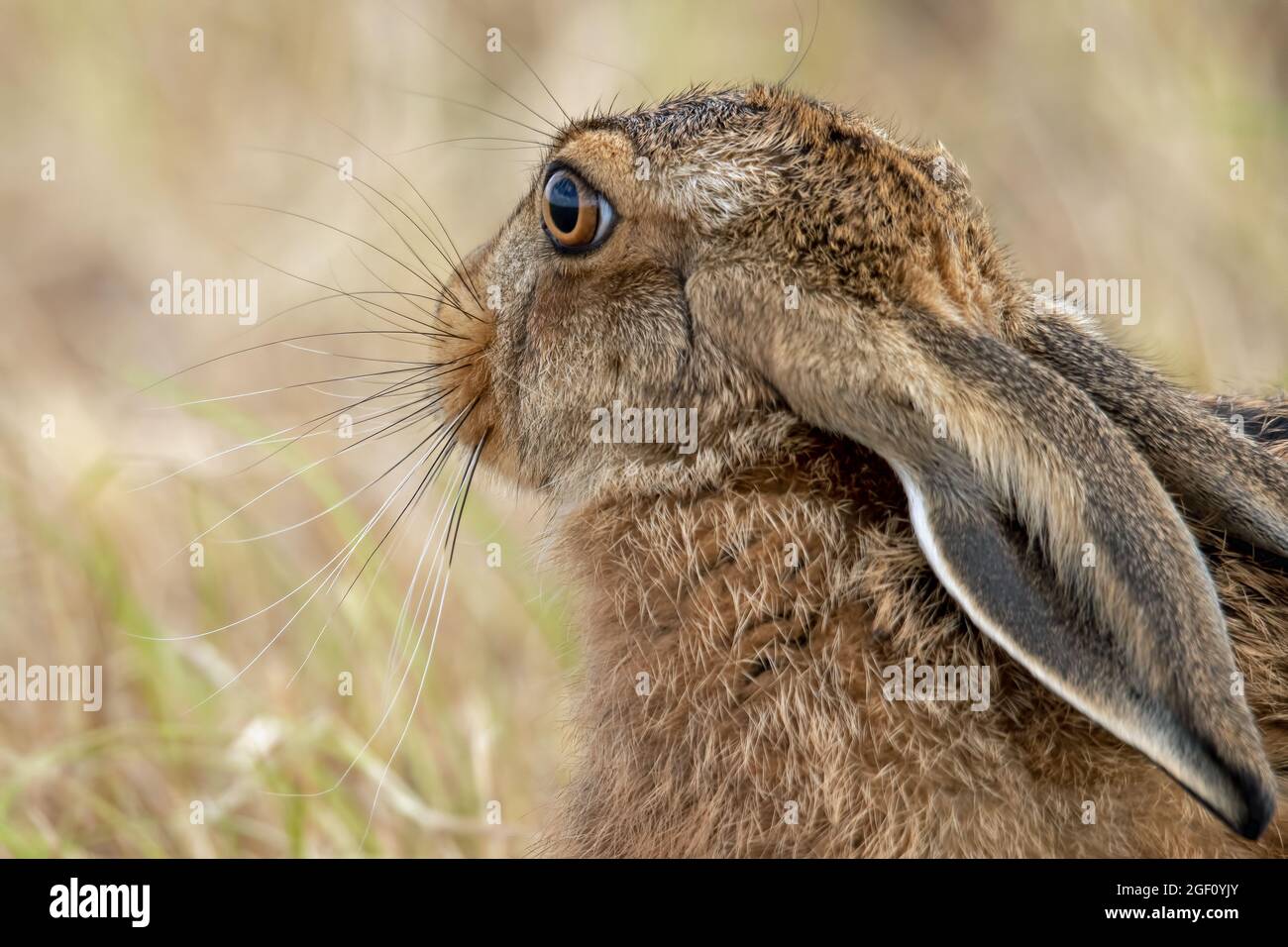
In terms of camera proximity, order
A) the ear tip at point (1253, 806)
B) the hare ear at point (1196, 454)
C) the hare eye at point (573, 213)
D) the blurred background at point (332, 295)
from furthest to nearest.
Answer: the blurred background at point (332, 295)
the hare eye at point (573, 213)
the hare ear at point (1196, 454)
the ear tip at point (1253, 806)

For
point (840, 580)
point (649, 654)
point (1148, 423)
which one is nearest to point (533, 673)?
point (649, 654)

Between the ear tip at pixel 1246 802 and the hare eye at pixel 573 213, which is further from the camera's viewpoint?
the hare eye at pixel 573 213

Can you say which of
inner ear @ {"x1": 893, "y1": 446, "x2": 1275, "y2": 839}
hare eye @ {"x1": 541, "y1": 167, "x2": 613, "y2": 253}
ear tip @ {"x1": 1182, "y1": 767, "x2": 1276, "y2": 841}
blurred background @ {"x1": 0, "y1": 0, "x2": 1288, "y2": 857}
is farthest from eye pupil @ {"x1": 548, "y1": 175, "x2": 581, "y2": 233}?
ear tip @ {"x1": 1182, "y1": 767, "x2": 1276, "y2": 841}

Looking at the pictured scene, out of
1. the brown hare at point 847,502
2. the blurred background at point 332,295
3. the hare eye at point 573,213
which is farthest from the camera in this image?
the blurred background at point 332,295

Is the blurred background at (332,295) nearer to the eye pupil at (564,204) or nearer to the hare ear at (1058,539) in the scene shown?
the eye pupil at (564,204)

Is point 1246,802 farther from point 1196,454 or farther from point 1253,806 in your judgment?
point 1196,454

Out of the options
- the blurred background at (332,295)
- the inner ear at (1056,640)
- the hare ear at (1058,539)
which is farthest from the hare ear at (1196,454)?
the blurred background at (332,295)

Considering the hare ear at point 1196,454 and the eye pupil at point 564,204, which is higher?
the eye pupil at point 564,204

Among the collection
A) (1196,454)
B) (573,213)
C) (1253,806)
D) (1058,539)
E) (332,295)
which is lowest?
(1253,806)

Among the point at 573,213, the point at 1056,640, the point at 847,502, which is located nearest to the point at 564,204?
the point at 573,213
